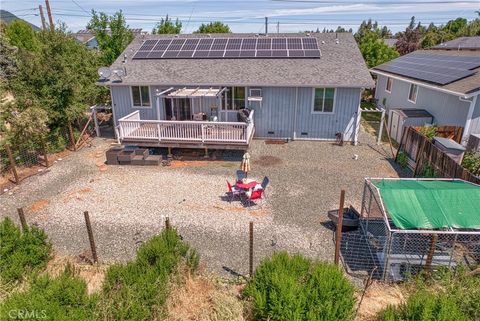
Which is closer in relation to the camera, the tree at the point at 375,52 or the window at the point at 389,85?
the window at the point at 389,85

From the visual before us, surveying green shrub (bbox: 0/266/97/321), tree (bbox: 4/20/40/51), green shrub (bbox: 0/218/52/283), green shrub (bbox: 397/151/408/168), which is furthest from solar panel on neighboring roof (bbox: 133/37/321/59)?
tree (bbox: 4/20/40/51)

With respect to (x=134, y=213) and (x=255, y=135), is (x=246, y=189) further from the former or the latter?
(x=255, y=135)

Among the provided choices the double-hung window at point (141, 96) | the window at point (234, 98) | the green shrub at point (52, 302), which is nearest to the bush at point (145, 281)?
the green shrub at point (52, 302)

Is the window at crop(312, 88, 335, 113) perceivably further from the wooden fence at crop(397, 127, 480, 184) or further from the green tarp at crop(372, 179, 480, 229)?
the green tarp at crop(372, 179, 480, 229)

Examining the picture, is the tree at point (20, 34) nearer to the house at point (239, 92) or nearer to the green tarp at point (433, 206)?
the house at point (239, 92)

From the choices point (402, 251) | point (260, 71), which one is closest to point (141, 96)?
point (260, 71)
